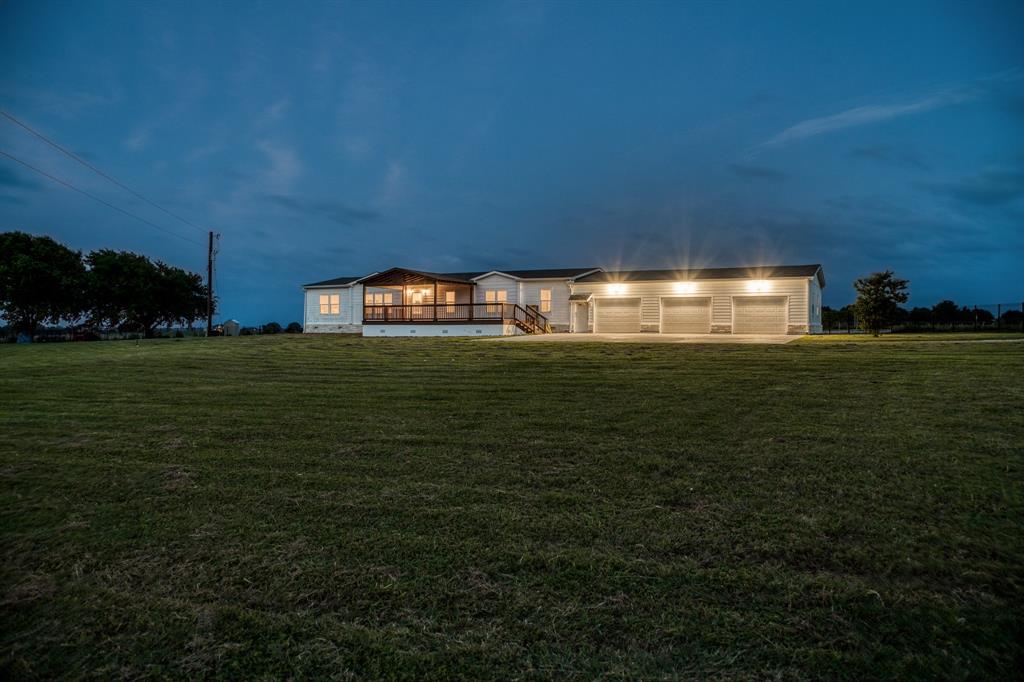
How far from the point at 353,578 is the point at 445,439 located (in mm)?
2818

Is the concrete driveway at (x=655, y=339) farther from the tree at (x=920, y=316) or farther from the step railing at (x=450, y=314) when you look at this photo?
the tree at (x=920, y=316)

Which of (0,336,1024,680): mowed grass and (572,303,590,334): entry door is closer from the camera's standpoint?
(0,336,1024,680): mowed grass

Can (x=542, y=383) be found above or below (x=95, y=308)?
below

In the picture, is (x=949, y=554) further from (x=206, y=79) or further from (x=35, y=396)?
(x=206, y=79)

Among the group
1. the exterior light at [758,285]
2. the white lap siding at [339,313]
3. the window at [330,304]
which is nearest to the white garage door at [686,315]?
the exterior light at [758,285]

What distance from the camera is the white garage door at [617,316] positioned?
28234 millimetres

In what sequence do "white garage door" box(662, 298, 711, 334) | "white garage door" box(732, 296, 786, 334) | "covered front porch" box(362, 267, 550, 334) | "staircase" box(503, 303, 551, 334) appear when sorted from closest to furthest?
"white garage door" box(732, 296, 786, 334) < "white garage door" box(662, 298, 711, 334) < "staircase" box(503, 303, 551, 334) < "covered front porch" box(362, 267, 550, 334)

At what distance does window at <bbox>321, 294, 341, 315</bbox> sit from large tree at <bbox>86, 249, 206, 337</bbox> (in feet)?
49.1

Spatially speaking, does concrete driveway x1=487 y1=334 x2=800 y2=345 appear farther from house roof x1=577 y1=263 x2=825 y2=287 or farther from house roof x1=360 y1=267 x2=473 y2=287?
house roof x1=360 y1=267 x2=473 y2=287

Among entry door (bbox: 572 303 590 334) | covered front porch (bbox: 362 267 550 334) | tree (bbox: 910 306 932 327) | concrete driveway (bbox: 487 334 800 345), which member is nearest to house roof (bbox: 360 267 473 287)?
covered front porch (bbox: 362 267 550 334)

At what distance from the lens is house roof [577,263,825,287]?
25969 millimetres

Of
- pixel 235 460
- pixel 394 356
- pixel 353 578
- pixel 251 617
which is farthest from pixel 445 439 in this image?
pixel 394 356

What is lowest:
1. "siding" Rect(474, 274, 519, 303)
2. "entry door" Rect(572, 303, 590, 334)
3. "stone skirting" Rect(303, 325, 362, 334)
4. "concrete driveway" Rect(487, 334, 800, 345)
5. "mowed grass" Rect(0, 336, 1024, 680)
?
"mowed grass" Rect(0, 336, 1024, 680)

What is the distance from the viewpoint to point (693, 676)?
72.7 inches
